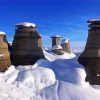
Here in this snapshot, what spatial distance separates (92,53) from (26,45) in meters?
5.31

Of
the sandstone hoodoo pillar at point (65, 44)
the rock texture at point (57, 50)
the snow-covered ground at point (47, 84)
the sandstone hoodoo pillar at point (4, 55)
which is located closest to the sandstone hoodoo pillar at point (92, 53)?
the snow-covered ground at point (47, 84)

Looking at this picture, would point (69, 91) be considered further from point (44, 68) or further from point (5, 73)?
point (5, 73)

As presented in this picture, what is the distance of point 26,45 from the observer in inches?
1032

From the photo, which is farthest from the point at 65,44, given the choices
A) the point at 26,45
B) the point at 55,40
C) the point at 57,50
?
the point at 26,45

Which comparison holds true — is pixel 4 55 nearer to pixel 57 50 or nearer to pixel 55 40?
pixel 57 50

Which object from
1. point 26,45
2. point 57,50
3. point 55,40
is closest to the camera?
point 26,45

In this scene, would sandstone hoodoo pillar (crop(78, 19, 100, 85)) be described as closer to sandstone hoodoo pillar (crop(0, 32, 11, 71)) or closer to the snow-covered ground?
the snow-covered ground

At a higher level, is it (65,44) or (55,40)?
(55,40)

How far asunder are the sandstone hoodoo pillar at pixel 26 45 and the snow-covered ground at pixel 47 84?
164 centimetres

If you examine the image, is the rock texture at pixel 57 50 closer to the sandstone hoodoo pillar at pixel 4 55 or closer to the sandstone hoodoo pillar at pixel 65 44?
the sandstone hoodoo pillar at pixel 65 44

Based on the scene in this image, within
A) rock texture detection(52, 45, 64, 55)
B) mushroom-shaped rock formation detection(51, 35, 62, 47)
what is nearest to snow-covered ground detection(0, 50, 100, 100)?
rock texture detection(52, 45, 64, 55)

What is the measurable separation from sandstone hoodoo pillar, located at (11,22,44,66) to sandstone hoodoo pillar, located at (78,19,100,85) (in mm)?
3718

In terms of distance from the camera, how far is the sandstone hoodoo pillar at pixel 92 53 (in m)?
24.2

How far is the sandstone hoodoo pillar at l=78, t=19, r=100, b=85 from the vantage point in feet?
79.5
